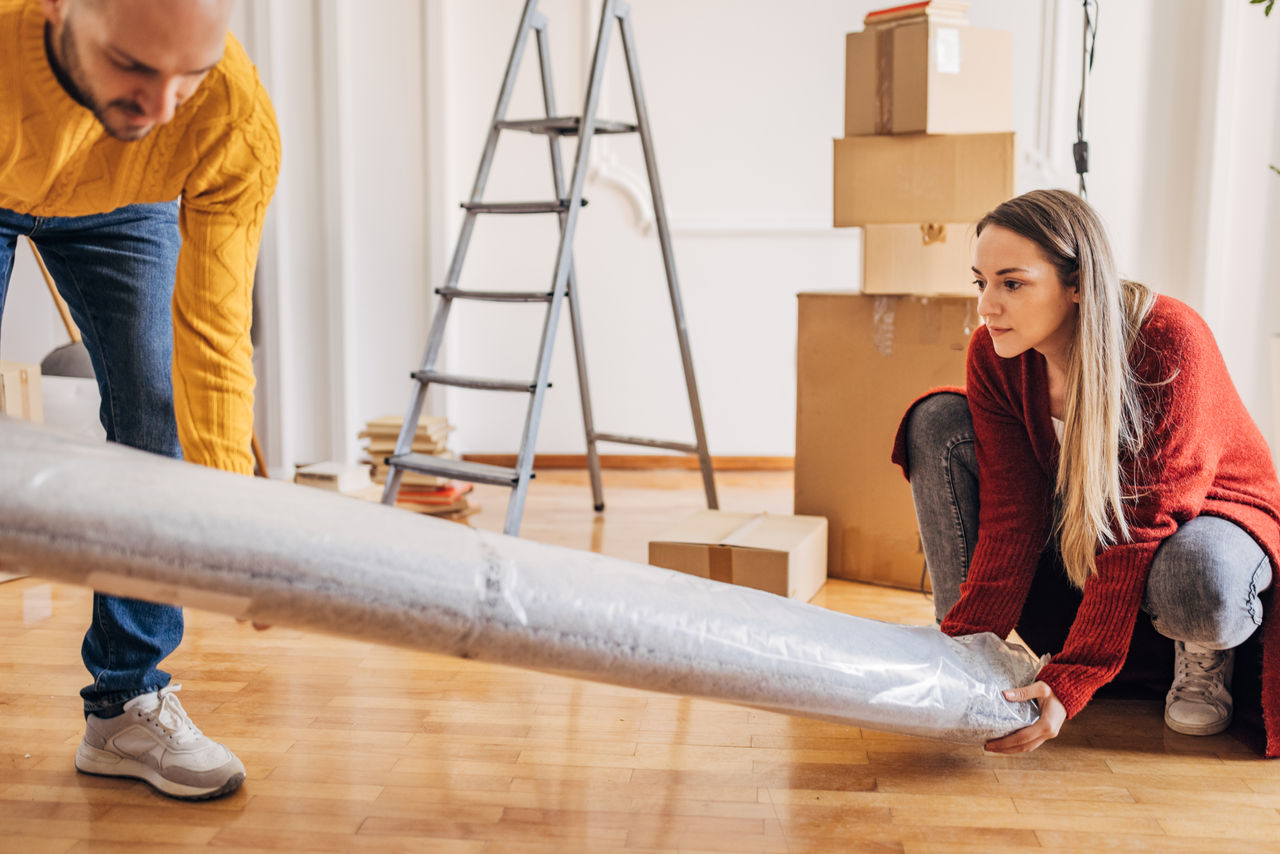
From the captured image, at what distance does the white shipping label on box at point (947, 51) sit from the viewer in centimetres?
206

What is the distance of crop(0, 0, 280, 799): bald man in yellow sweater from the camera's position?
0.82 metres

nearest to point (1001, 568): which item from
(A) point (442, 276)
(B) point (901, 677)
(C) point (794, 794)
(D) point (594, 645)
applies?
(B) point (901, 677)

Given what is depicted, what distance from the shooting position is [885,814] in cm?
122

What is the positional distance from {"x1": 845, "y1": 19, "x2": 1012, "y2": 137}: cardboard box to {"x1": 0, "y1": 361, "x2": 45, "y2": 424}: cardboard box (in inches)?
72.2

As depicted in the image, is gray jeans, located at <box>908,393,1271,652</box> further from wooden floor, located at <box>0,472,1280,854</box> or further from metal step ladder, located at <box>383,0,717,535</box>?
metal step ladder, located at <box>383,0,717,535</box>

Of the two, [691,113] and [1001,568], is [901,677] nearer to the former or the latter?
[1001,568]

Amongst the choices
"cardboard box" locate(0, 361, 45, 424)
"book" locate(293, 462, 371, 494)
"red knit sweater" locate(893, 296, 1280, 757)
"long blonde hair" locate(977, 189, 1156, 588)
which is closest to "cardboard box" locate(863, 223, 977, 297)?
"red knit sweater" locate(893, 296, 1280, 757)

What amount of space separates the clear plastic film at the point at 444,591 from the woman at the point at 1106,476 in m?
0.19

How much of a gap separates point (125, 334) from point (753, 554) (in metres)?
1.19

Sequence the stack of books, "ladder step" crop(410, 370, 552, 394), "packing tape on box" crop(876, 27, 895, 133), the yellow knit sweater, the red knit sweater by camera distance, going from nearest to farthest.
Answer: the yellow knit sweater → the red knit sweater → "packing tape on box" crop(876, 27, 895, 133) → "ladder step" crop(410, 370, 552, 394) → the stack of books

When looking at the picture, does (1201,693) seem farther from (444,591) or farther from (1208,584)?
(444,591)

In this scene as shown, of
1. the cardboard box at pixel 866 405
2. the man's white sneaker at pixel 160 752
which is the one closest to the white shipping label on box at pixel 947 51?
the cardboard box at pixel 866 405

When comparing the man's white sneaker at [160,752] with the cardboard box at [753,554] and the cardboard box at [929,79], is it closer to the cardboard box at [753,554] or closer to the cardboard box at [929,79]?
the cardboard box at [753,554]

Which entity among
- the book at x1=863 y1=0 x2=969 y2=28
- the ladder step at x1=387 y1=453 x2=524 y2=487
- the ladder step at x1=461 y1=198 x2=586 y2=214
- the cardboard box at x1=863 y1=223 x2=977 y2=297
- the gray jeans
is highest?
the book at x1=863 y1=0 x2=969 y2=28
